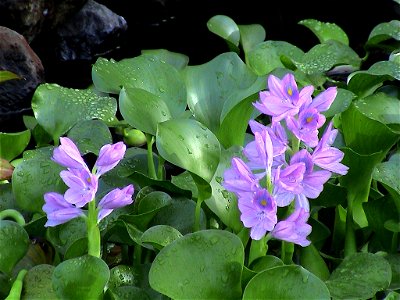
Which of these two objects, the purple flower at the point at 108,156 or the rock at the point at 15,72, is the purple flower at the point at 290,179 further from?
the rock at the point at 15,72

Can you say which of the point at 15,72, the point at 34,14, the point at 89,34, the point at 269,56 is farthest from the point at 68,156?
the point at 89,34

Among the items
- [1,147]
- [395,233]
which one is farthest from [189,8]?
[395,233]

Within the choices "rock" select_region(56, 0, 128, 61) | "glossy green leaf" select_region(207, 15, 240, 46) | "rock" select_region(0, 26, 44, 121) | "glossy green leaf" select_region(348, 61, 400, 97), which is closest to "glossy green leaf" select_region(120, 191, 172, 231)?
"glossy green leaf" select_region(348, 61, 400, 97)

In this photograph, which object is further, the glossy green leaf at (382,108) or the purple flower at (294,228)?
the glossy green leaf at (382,108)

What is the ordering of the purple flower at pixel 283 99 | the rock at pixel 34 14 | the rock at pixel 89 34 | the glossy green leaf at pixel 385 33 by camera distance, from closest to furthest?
the purple flower at pixel 283 99, the glossy green leaf at pixel 385 33, the rock at pixel 34 14, the rock at pixel 89 34

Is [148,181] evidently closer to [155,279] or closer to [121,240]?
[121,240]

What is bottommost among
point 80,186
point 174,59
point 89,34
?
point 89,34

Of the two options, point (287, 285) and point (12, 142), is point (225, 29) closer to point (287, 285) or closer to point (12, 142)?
point (12, 142)

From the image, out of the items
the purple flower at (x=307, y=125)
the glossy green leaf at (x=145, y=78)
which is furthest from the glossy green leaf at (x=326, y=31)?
the purple flower at (x=307, y=125)
